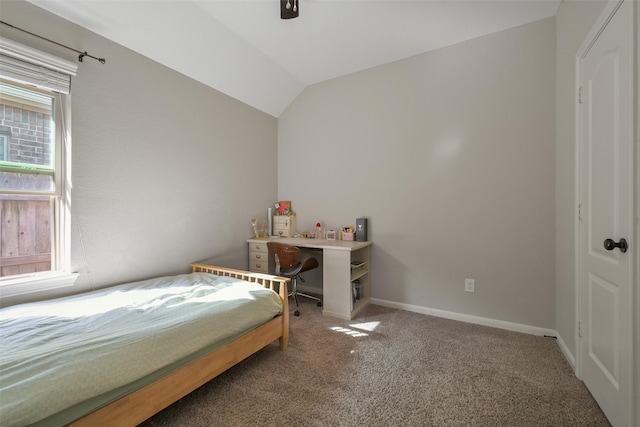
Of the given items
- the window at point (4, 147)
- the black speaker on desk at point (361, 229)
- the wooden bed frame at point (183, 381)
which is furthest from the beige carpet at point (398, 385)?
the window at point (4, 147)

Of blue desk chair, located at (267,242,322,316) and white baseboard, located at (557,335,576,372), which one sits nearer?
white baseboard, located at (557,335,576,372)

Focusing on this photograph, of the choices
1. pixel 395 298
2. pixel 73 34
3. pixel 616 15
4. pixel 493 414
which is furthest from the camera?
pixel 395 298

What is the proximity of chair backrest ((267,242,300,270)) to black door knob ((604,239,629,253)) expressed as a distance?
2.29 m

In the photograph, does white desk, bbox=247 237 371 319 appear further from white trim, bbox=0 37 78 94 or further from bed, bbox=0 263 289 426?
white trim, bbox=0 37 78 94

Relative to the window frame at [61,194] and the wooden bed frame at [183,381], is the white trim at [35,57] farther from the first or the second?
the wooden bed frame at [183,381]

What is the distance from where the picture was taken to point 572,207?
1.91 m

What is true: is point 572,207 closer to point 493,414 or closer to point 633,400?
point 633,400

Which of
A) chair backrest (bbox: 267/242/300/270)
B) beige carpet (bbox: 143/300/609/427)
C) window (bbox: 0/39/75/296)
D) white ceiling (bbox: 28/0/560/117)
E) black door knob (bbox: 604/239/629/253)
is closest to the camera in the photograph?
black door knob (bbox: 604/239/629/253)

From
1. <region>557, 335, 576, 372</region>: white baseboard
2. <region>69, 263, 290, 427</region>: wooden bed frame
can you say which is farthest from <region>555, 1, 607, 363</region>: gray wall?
<region>69, 263, 290, 427</region>: wooden bed frame

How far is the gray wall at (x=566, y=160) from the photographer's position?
1.87m

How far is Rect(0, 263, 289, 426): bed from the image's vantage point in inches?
39.9

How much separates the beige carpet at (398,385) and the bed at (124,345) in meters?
0.18

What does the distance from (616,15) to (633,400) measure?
1815mm

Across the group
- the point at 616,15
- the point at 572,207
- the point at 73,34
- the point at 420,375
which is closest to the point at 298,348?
the point at 420,375
